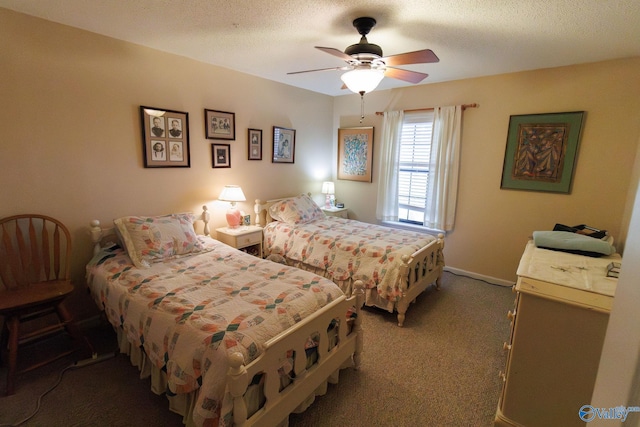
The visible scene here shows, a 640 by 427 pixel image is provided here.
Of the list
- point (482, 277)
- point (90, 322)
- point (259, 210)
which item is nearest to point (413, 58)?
point (259, 210)

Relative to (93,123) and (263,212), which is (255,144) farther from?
(93,123)

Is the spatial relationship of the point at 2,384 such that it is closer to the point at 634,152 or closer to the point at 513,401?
the point at 513,401

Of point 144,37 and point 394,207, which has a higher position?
point 144,37

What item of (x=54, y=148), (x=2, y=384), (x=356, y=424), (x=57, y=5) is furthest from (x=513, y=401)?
(x=57, y=5)

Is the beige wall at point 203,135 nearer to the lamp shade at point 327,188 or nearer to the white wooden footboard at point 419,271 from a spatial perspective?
the lamp shade at point 327,188

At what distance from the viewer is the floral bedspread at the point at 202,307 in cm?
140

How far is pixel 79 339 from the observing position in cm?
213

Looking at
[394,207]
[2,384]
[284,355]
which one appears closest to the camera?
[284,355]

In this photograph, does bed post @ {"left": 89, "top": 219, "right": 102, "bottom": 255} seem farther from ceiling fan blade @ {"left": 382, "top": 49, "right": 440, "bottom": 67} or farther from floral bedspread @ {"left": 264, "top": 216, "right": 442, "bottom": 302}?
ceiling fan blade @ {"left": 382, "top": 49, "right": 440, "bottom": 67}

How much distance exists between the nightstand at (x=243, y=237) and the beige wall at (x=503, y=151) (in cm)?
222

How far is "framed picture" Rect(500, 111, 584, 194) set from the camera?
301cm

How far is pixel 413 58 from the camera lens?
Answer: 2.02m

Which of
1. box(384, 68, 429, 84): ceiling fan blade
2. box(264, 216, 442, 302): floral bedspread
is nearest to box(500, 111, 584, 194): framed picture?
box(264, 216, 442, 302): floral bedspread

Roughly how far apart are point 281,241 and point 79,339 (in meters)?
1.99
